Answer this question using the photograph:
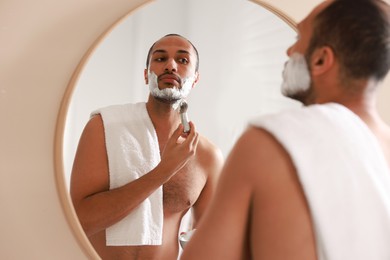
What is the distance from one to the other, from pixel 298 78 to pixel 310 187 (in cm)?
23

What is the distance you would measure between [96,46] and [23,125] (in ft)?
0.68

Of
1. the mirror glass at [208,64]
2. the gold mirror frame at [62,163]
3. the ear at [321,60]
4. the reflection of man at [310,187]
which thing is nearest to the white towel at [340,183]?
the reflection of man at [310,187]

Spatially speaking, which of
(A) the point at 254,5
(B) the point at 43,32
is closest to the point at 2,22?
(B) the point at 43,32

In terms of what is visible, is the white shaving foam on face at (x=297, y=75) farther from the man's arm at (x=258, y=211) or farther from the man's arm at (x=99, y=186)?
the man's arm at (x=99, y=186)

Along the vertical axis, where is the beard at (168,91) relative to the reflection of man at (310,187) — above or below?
above

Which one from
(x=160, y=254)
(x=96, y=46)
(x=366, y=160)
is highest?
(x=96, y=46)

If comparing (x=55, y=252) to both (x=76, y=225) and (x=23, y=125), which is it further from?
(x=23, y=125)

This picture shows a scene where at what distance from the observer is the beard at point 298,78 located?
32.2 inches

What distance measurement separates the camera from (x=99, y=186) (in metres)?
0.91

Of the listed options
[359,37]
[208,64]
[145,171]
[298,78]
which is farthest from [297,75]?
[145,171]

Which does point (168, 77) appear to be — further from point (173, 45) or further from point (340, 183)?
point (340, 183)

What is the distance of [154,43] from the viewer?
961 mm

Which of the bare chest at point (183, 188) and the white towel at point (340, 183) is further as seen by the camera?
the bare chest at point (183, 188)

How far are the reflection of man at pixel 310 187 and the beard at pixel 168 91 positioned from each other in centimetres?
25
